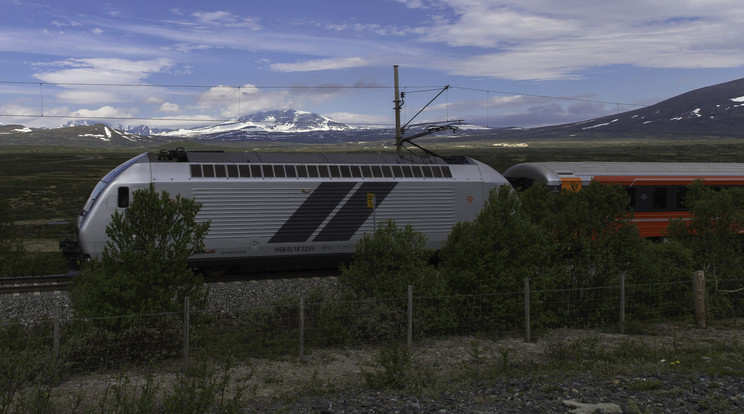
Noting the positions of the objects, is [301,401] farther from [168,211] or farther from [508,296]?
[508,296]

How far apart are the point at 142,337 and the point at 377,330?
447cm

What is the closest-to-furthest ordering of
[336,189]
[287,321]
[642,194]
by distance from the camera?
[287,321] < [336,189] < [642,194]

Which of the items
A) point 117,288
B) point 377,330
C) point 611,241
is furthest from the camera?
point 611,241

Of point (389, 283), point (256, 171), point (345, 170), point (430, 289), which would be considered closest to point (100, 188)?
point (256, 171)

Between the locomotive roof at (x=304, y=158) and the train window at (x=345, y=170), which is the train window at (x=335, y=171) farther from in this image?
the locomotive roof at (x=304, y=158)

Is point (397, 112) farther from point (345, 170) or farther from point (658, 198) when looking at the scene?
point (658, 198)

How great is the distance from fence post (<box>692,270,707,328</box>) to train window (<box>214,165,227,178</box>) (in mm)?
12433

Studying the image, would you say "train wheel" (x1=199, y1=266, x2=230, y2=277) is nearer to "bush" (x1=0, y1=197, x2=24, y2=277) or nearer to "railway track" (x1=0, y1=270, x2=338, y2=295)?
"railway track" (x1=0, y1=270, x2=338, y2=295)

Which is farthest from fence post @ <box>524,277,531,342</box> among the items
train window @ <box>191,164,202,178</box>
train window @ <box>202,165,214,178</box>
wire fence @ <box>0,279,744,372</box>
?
train window @ <box>191,164,202,178</box>

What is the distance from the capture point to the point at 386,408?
8031 mm

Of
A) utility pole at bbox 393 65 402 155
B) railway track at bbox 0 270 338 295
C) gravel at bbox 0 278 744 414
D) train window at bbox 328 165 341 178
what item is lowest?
gravel at bbox 0 278 744 414

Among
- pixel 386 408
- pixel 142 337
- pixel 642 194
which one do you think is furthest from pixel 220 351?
pixel 642 194

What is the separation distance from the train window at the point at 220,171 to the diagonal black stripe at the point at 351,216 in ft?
11.0

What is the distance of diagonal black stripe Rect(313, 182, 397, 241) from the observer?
18.3m
